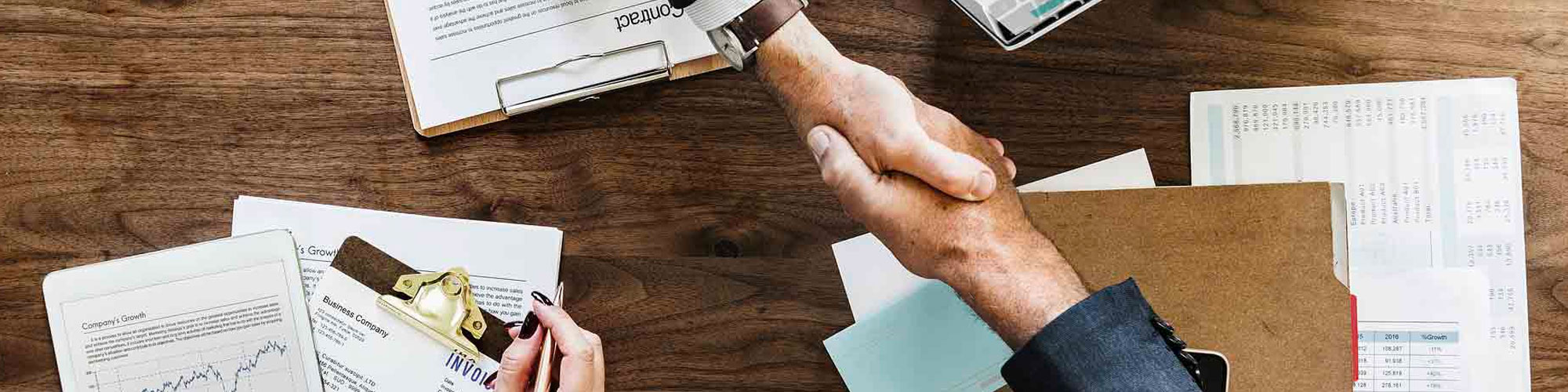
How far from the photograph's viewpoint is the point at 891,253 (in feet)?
2.97

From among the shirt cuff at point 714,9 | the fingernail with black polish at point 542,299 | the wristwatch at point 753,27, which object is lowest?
the fingernail with black polish at point 542,299

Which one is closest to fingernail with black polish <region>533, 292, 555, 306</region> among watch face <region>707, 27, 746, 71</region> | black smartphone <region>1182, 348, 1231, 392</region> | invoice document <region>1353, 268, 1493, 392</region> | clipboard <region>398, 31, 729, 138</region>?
clipboard <region>398, 31, 729, 138</region>

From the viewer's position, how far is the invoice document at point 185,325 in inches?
37.4

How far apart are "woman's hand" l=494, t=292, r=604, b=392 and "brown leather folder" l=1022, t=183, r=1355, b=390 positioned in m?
0.41

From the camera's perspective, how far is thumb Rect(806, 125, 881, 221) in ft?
2.52

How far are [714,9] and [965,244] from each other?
0.26 m

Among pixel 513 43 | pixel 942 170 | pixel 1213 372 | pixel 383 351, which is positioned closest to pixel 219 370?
pixel 383 351

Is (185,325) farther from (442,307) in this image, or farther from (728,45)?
(728,45)

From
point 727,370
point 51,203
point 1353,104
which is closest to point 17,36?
point 51,203

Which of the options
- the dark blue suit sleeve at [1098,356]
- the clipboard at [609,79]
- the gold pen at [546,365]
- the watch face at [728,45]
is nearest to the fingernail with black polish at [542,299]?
the gold pen at [546,365]

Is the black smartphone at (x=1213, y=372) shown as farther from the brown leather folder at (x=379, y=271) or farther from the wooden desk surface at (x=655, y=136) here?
the brown leather folder at (x=379, y=271)

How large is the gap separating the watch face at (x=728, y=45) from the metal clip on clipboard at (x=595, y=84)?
0.38ft

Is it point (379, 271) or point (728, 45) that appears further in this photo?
point (379, 271)

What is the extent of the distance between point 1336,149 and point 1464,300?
18 centimetres
